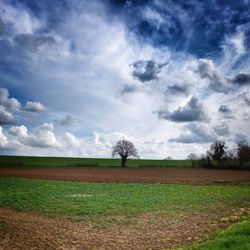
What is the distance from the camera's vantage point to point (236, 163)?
89500mm

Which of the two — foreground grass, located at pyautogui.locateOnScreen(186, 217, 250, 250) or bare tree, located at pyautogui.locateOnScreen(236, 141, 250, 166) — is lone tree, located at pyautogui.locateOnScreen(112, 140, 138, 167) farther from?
foreground grass, located at pyautogui.locateOnScreen(186, 217, 250, 250)

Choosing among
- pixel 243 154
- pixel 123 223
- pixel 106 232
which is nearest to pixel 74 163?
pixel 243 154

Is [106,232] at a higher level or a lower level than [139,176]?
lower

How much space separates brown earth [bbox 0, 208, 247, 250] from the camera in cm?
1223

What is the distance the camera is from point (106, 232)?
47.1 feet

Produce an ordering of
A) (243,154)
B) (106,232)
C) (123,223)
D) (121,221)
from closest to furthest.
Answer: (106,232)
(123,223)
(121,221)
(243,154)

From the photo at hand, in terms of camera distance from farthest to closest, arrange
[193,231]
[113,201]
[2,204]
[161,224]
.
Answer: [113,201] → [2,204] → [161,224] → [193,231]

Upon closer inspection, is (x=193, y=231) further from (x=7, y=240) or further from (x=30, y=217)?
(x=30, y=217)

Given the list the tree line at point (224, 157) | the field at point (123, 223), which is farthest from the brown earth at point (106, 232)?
the tree line at point (224, 157)

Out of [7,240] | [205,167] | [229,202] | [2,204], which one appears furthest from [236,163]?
[7,240]

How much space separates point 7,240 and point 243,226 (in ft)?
31.5

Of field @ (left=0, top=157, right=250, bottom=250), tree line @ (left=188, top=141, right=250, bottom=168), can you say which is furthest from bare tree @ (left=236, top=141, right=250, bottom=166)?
field @ (left=0, top=157, right=250, bottom=250)

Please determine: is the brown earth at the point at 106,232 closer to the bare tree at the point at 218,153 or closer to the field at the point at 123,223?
the field at the point at 123,223

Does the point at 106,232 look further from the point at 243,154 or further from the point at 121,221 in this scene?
the point at 243,154
